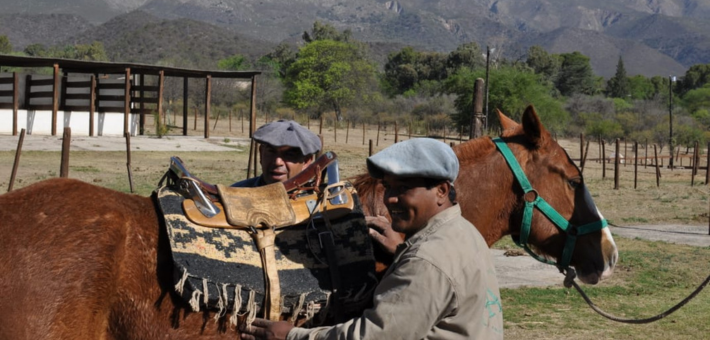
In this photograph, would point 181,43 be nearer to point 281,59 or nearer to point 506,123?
point 281,59

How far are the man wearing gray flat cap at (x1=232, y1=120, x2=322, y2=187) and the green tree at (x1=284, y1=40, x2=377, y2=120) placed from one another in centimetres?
6253

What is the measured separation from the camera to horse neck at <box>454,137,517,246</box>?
4.03m

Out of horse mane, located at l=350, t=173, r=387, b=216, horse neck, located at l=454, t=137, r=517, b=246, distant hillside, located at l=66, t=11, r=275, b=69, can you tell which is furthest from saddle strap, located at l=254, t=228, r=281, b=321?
distant hillside, located at l=66, t=11, r=275, b=69

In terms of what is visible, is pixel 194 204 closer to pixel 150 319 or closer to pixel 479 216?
pixel 150 319

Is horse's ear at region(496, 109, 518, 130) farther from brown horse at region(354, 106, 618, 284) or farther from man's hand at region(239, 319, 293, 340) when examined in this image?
man's hand at region(239, 319, 293, 340)

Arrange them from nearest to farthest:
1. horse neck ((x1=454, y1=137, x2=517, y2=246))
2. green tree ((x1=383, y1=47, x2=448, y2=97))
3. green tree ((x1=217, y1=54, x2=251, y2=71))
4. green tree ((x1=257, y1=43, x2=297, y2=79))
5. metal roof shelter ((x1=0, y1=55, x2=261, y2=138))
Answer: horse neck ((x1=454, y1=137, x2=517, y2=246)) → metal roof shelter ((x1=0, y1=55, x2=261, y2=138)) → green tree ((x1=257, y1=43, x2=297, y2=79)) → green tree ((x1=383, y1=47, x2=448, y2=97)) → green tree ((x1=217, y1=54, x2=251, y2=71))

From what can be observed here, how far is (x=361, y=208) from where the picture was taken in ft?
12.2

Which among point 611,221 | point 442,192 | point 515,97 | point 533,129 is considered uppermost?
point 515,97

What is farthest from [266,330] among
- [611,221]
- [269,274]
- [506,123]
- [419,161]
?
[611,221]

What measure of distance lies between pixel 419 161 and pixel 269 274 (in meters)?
0.88

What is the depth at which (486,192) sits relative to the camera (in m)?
4.05

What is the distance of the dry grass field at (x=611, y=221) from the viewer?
8.21 m

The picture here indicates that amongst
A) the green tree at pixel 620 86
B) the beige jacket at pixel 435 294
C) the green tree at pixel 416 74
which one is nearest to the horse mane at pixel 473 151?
the beige jacket at pixel 435 294

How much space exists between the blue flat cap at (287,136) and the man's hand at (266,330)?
1103mm
